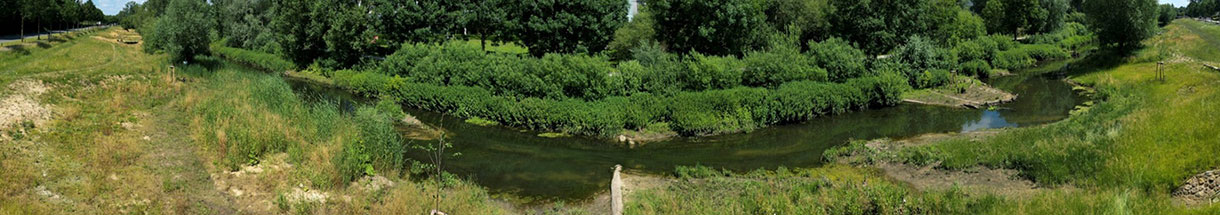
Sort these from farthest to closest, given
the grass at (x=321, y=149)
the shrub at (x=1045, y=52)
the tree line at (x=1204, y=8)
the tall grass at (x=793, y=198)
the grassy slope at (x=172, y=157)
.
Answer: the tree line at (x=1204, y=8)
the shrub at (x=1045, y=52)
the grass at (x=321, y=149)
the grassy slope at (x=172, y=157)
the tall grass at (x=793, y=198)

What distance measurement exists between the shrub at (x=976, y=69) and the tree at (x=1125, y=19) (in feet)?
24.0

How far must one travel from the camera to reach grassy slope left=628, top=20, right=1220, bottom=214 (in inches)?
470

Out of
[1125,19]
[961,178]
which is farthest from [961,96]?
[961,178]

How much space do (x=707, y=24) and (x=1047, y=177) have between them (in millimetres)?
22396

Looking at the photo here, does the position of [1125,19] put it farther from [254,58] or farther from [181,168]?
[254,58]

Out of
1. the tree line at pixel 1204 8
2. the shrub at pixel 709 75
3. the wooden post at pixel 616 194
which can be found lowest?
the wooden post at pixel 616 194

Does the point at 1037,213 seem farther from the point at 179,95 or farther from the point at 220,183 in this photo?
the point at 179,95

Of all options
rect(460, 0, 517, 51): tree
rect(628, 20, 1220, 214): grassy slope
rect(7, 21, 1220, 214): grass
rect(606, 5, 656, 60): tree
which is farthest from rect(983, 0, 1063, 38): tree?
rect(460, 0, 517, 51): tree

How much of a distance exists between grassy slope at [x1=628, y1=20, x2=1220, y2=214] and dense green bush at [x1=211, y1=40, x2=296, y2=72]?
147 ft

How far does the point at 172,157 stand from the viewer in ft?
57.0

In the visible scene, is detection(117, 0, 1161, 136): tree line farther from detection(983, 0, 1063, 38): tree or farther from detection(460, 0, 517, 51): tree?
detection(983, 0, 1063, 38): tree

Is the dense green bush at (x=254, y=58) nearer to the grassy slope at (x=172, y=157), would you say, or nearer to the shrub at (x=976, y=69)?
the grassy slope at (x=172, y=157)

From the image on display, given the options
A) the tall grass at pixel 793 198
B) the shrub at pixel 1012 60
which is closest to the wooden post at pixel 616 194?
the tall grass at pixel 793 198

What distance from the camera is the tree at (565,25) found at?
1506 inches
